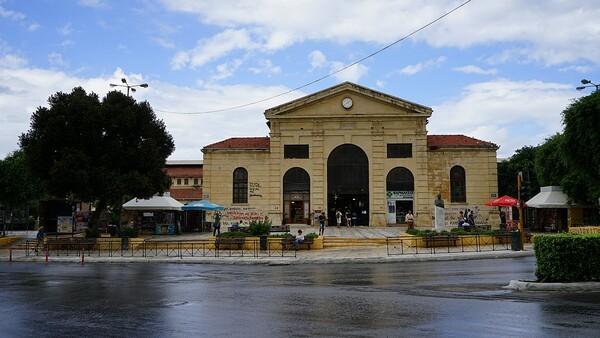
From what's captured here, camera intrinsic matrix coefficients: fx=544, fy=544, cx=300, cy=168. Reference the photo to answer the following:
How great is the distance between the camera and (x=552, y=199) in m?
40.0

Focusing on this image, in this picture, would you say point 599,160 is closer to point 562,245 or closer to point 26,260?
point 562,245

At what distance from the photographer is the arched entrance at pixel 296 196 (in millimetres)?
48750

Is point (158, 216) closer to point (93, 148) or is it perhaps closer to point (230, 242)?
point (93, 148)

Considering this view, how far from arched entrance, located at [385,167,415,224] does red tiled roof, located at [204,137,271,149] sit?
11722mm

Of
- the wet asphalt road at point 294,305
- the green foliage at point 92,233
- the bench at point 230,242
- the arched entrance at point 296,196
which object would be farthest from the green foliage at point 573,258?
the arched entrance at point 296,196

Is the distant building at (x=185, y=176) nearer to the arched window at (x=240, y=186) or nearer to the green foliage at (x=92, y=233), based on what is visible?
the arched window at (x=240, y=186)

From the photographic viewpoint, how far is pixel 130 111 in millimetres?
32938

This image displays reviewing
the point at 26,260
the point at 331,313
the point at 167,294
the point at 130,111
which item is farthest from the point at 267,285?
the point at 130,111

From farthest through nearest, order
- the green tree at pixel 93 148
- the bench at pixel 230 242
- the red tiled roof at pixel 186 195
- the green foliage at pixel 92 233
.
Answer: the red tiled roof at pixel 186 195, the green foliage at pixel 92 233, the green tree at pixel 93 148, the bench at pixel 230 242

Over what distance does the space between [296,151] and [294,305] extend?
3734 cm

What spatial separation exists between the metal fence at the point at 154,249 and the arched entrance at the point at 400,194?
811 inches

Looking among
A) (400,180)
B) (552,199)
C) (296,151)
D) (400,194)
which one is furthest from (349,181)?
(552,199)

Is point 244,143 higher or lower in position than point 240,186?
higher

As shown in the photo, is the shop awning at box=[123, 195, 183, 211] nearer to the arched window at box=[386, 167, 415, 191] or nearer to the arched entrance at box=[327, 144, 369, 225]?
the arched entrance at box=[327, 144, 369, 225]
